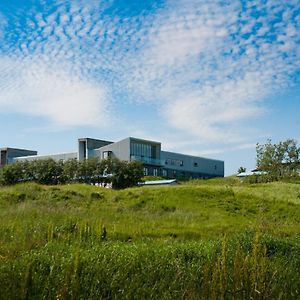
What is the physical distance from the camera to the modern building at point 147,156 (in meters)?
71.6

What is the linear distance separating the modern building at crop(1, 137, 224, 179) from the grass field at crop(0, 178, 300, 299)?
47.0m

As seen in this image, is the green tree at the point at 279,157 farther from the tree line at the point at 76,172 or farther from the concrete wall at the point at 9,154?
the concrete wall at the point at 9,154

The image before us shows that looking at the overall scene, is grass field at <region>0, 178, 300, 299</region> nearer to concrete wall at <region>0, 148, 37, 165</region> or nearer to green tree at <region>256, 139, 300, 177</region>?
green tree at <region>256, 139, 300, 177</region>

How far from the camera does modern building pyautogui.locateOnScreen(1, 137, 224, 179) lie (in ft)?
235

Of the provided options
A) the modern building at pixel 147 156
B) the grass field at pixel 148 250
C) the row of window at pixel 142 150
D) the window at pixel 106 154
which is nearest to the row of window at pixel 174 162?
the modern building at pixel 147 156

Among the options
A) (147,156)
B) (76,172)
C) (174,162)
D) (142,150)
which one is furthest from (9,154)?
(76,172)

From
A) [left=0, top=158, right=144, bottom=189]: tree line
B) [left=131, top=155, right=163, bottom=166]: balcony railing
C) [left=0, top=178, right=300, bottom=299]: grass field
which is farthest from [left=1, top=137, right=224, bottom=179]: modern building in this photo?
[left=0, top=178, right=300, bottom=299]: grass field

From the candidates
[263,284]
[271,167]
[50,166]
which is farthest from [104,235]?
[50,166]

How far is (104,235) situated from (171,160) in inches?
2694

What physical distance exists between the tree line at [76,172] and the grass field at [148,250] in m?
28.5

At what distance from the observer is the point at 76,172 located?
5656 cm

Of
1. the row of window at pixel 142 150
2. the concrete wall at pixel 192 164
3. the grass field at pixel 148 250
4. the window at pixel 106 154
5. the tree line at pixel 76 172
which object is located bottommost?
the grass field at pixel 148 250

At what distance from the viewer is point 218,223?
17.8 metres

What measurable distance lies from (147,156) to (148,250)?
6690 cm
